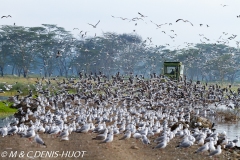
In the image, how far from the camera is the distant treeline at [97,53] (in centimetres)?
7931

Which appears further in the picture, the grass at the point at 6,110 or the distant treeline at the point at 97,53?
the distant treeline at the point at 97,53

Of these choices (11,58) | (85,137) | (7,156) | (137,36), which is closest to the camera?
(7,156)

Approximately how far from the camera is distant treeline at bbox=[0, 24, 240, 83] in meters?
79.3

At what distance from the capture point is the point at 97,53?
84062mm

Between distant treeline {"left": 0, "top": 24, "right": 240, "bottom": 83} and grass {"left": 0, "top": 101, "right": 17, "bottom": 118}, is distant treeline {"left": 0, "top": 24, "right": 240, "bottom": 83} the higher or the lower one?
the higher one

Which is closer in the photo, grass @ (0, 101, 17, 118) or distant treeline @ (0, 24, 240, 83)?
grass @ (0, 101, 17, 118)

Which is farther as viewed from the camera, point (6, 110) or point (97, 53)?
point (97, 53)

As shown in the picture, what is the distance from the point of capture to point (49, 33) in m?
82.2

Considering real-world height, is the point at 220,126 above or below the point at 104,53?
below

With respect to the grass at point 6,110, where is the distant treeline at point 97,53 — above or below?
above

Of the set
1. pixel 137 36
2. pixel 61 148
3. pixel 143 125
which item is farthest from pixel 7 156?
pixel 137 36

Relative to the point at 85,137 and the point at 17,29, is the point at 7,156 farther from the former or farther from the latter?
the point at 17,29

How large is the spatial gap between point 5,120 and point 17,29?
49938 millimetres

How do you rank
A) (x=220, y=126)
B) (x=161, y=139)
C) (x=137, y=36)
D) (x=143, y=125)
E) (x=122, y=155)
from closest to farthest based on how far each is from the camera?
(x=122, y=155) < (x=161, y=139) < (x=143, y=125) < (x=220, y=126) < (x=137, y=36)
